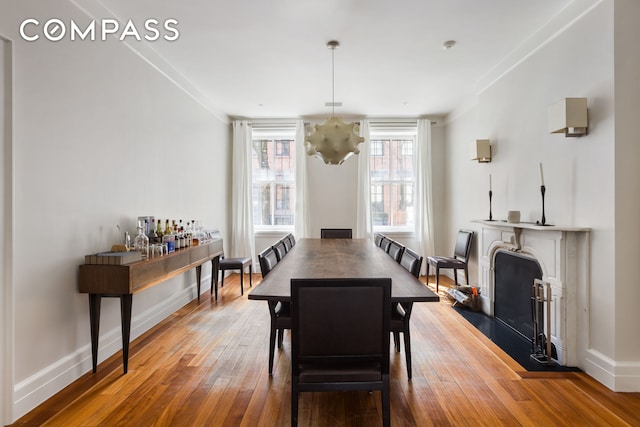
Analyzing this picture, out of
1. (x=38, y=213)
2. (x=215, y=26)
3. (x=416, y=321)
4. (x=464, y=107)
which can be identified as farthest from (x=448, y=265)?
(x=38, y=213)

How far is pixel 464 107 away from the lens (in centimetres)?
510

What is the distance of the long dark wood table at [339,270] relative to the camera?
1.83 metres

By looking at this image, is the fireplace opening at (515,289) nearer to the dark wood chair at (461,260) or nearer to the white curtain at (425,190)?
the dark wood chair at (461,260)

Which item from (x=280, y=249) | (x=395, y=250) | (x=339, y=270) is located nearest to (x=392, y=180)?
(x=395, y=250)

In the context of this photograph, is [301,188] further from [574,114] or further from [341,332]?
[341,332]

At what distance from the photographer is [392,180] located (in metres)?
6.19

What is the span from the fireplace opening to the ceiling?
2011mm

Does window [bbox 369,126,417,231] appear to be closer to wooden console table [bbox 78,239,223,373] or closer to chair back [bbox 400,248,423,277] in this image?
chair back [bbox 400,248,423,277]

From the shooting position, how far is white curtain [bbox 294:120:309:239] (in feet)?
19.2

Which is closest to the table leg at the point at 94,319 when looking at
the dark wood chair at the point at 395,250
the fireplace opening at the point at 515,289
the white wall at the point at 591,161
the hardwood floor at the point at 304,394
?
the hardwood floor at the point at 304,394

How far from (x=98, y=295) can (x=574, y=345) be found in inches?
140

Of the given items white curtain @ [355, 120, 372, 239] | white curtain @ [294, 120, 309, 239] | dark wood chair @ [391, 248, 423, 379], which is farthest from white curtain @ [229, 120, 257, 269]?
dark wood chair @ [391, 248, 423, 379]

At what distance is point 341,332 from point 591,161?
223 cm

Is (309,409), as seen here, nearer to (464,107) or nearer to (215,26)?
(215,26)
